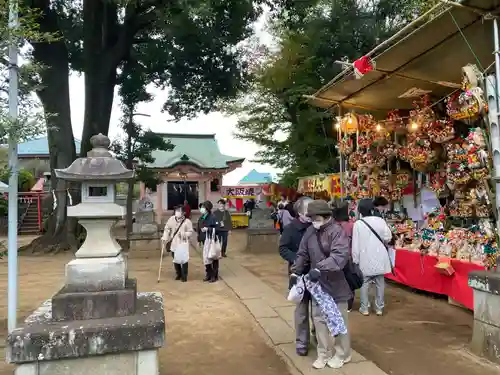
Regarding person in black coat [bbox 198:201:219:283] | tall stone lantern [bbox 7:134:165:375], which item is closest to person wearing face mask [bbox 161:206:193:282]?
person in black coat [bbox 198:201:219:283]

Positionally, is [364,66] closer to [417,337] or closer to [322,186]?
[417,337]

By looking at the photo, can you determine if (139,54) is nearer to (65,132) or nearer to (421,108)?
(65,132)

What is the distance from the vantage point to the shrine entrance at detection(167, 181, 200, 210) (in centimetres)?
2564

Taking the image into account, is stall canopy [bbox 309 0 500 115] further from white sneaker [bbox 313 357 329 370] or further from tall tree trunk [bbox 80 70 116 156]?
tall tree trunk [bbox 80 70 116 156]

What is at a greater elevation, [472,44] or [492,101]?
[472,44]

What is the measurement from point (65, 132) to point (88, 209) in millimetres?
11087

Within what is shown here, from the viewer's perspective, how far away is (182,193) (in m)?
25.9

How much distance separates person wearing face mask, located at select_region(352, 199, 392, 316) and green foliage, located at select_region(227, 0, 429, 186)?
20.2ft

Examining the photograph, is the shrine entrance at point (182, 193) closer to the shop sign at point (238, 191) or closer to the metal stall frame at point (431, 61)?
the shop sign at point (238, 191)

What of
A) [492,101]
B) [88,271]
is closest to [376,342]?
[492,101]

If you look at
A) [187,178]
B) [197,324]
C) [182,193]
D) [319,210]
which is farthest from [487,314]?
[182,193]

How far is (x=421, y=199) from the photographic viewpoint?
835cm

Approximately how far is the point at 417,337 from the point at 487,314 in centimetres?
107

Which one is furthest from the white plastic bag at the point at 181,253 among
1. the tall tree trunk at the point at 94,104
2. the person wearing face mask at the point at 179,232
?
the tall tree trunk at the point at 94,104
